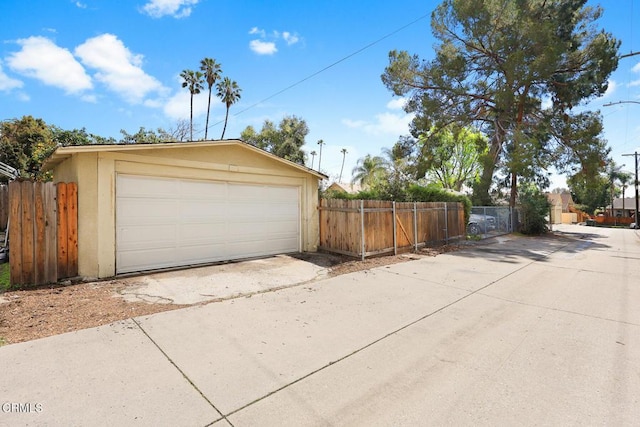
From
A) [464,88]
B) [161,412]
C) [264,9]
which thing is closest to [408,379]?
[161,412]

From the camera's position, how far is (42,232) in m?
5.48

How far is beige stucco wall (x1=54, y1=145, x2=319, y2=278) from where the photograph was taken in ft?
19.4

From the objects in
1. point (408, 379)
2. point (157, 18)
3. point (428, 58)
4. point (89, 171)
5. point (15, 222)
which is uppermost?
point (428, 58)

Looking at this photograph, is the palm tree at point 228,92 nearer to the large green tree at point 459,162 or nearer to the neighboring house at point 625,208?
the large green tree at point 459,162

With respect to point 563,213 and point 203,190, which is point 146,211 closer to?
point 203,190

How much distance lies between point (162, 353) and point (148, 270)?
4136 millimetres

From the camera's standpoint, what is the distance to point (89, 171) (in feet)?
19.4

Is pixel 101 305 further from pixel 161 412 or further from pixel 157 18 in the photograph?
pixel 157 18

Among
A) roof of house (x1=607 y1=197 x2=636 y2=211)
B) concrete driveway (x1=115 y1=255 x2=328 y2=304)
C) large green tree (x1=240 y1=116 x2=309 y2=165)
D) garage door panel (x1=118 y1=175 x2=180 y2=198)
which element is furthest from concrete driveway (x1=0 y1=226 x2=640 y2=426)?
roof of house (x1=607 y1=197 x2=636 y2=211)

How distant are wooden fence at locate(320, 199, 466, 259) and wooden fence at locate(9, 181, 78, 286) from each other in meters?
6.41

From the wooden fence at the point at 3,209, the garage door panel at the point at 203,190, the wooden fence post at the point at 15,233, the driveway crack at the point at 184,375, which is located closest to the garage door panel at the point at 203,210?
the garage door panel at the point at 203,190

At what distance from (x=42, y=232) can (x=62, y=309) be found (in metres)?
2.06

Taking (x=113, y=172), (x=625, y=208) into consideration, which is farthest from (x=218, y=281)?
(x=625, y=208)

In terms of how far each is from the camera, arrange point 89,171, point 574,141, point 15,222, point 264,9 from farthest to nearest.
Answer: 1. point 574,141
2. point 264,9
3. point 89,171
4. point 15,222
